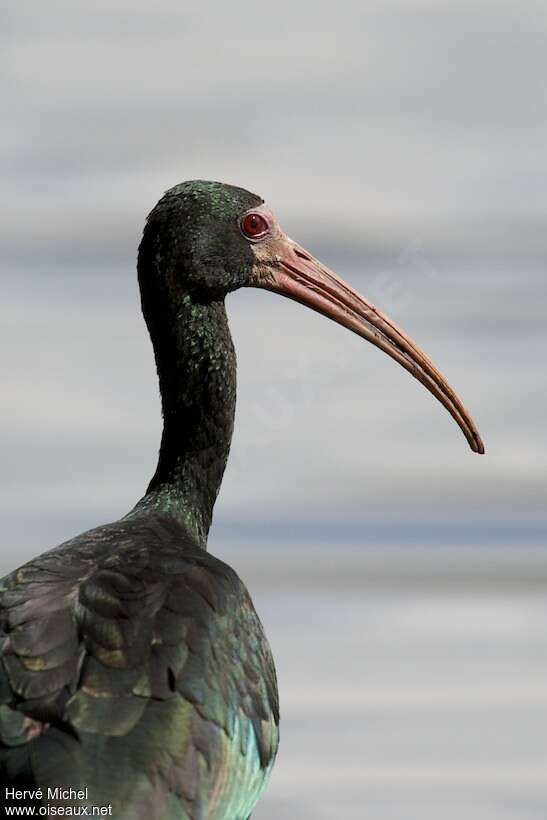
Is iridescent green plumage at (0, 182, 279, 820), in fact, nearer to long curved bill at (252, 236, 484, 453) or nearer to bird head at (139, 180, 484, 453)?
bird head at (139, 180, 484, 453)

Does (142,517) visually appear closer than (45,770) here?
No

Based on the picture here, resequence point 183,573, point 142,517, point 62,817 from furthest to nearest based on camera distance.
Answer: point 142,517, point 183,573, point 62,817

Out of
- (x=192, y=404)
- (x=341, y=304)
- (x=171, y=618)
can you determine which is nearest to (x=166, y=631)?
(x=171, y=618)

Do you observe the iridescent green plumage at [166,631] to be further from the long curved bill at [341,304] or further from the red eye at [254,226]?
the long curved bill at [341,304]

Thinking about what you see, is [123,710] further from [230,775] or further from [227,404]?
[227,404]

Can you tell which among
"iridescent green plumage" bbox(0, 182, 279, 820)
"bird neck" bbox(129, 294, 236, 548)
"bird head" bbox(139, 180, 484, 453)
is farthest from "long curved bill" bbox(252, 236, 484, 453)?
"bird neck" bbox(129, 294, 236, 548)

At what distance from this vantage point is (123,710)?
19.2ft

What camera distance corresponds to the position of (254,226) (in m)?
7.55

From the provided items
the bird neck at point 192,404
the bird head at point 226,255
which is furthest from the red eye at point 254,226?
the bird neck at point 192,404

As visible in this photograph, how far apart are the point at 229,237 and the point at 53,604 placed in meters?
1.74

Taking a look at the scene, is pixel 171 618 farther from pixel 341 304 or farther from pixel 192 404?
pixel 341 304

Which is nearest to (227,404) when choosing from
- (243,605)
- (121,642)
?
(243,605)

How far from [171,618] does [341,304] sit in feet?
6.81

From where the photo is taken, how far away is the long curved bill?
7.74 m
